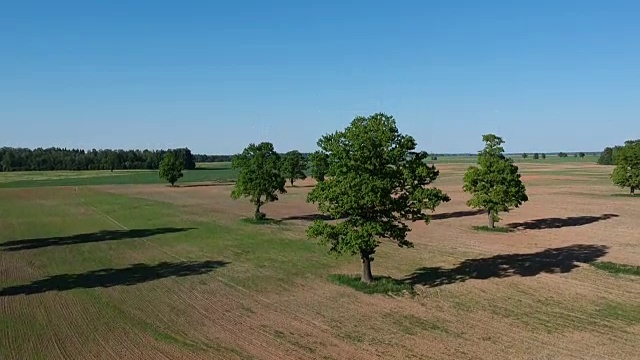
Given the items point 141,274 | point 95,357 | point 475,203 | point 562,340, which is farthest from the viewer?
point 475,203

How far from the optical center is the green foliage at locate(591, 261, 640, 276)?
3828 cm

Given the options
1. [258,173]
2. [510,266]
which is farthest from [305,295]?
[258,173]

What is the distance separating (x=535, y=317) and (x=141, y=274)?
92.7ft

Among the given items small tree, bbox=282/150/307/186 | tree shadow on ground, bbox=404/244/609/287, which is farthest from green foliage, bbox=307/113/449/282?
small tree, bbox=282/150/307/186

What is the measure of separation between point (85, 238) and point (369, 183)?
131 feet

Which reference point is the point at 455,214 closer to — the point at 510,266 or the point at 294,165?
the point at 510,266

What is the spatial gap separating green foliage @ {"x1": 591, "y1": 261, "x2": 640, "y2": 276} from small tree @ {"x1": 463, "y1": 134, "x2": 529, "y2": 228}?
19885mm

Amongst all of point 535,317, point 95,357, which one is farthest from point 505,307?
point 95,357

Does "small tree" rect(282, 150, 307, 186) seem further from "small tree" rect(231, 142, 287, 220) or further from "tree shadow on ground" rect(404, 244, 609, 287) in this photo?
"tree shadow on ground" rect(404, 244, 609, 287)

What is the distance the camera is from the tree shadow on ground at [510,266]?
37.7 meters

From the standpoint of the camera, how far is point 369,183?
32.9 m

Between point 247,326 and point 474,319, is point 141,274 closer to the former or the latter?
point 247,326

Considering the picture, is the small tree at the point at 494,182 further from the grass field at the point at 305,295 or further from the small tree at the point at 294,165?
the small tree at the point at 294,165

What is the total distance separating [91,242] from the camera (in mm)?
55719
